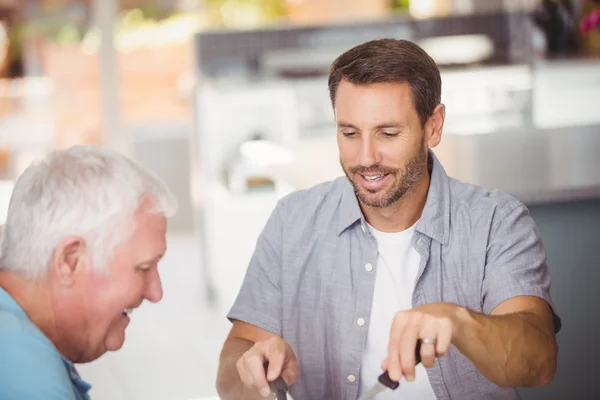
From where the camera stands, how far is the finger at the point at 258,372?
147cm

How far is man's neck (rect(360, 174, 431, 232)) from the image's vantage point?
189 cm

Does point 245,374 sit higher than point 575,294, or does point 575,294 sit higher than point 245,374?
point 245,374

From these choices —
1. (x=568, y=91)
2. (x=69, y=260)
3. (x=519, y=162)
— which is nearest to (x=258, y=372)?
(x=69, y=260)

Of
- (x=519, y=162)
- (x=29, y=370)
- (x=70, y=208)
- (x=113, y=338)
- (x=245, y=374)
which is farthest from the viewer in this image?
(x=519, y=162)

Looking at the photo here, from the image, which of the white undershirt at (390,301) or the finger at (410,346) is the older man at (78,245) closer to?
the finger at (410,346)

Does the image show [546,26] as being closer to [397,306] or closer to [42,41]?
[42,41]

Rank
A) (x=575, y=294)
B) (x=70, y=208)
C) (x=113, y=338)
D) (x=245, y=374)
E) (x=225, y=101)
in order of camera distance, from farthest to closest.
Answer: (x=225, y=101) < (x=575, y=294) < (x=245, y=374) < (x=113, y=338) < (x=70, y=208)

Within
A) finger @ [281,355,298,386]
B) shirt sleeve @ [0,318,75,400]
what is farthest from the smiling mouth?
shirt sleeve @ [0,318,75,400]

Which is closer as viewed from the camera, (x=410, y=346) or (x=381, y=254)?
→ (x=410, y=346)

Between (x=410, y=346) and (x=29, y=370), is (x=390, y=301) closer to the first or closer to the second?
(x=410, y=346)

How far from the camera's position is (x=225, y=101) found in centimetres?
459

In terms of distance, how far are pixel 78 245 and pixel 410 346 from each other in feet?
1.52

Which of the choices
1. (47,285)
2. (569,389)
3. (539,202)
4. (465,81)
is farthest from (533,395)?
(465,81)

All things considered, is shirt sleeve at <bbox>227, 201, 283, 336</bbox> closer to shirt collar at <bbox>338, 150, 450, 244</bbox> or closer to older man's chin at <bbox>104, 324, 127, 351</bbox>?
shirt collar at <bbox>338, 150, 450, 244</bbox>
